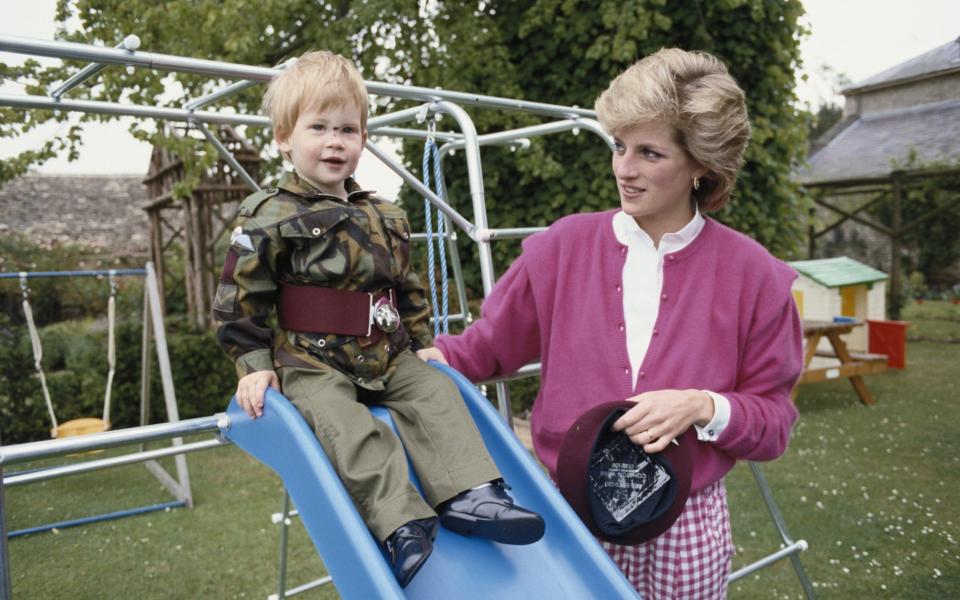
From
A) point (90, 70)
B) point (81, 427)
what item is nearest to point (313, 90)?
point (90, 70)

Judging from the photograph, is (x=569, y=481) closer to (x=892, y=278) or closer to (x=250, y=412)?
(x=250, y=412)

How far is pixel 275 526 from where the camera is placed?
4.49 meters

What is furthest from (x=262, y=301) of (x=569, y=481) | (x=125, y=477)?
(x=125, y=477)

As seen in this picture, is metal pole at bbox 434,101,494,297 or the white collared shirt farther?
metal pole at bbox 434,101,494,297

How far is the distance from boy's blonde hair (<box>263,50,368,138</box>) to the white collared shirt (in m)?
0.64

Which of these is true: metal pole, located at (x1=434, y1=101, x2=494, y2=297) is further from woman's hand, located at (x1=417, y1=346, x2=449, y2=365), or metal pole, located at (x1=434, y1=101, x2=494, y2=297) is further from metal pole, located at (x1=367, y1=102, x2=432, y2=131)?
woman's hand, located at (x1=417, y1=346, x2=449, y2=365)

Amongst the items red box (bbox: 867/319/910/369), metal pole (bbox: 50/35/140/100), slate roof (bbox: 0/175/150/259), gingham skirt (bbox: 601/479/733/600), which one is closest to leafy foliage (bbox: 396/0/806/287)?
red box (bbox: 867/319/910/369)

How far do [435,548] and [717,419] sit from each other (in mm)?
572

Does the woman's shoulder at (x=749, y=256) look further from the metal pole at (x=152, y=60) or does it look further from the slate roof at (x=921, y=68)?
the slate roof at (x=921, y=68)

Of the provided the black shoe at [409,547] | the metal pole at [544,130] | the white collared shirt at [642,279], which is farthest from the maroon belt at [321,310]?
the metal pole at [544,130]

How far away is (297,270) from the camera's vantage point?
154 cm

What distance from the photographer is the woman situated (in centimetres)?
142

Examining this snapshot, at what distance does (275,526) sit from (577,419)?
350cm

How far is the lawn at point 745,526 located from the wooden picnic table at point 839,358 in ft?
1.44
